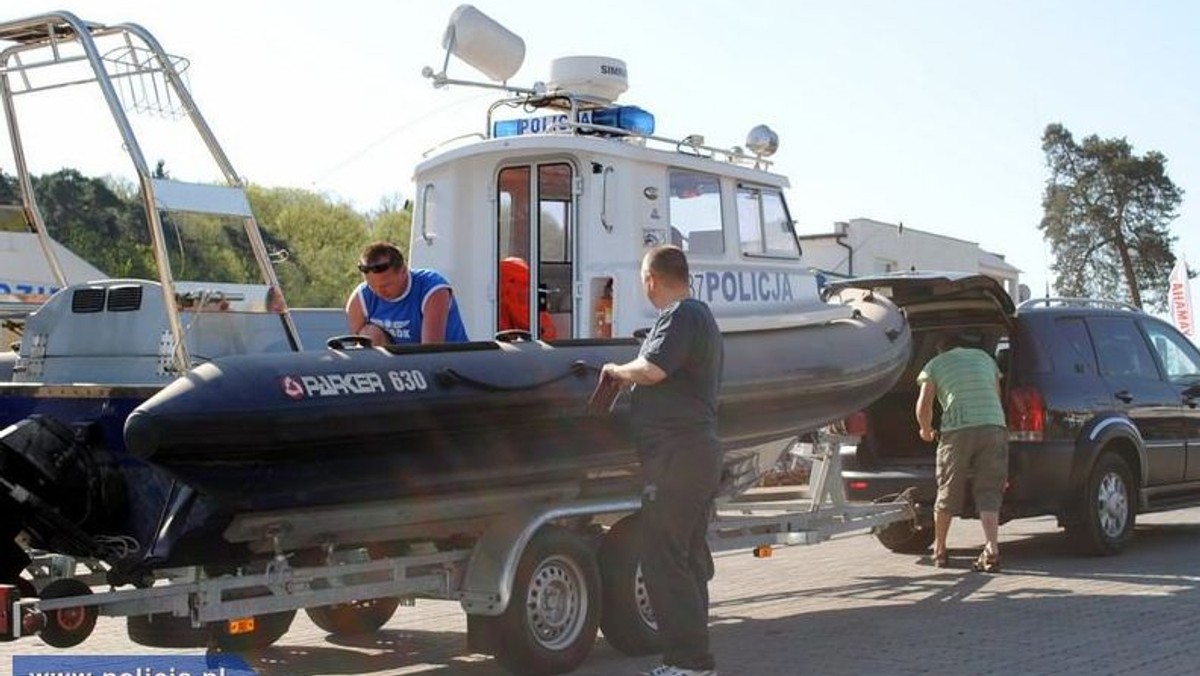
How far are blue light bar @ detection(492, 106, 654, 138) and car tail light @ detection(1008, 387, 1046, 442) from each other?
3180 mm

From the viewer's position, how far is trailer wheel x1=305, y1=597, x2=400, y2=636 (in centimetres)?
859

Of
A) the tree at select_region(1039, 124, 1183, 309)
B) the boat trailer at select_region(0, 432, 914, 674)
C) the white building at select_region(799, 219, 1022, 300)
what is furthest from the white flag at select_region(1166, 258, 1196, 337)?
the boat trailer at select_region(0, 432, 914, 674)

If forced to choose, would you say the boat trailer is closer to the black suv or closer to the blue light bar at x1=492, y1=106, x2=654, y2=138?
the black suv

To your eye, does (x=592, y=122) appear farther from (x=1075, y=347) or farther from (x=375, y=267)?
(x=1075, y=347)

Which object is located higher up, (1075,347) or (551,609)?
(1075,347)

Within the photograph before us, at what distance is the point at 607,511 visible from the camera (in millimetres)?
7578

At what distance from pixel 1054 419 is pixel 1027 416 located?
19 cm

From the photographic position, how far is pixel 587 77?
1087 centimetres

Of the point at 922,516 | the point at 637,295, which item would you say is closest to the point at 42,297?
the point at 637,295

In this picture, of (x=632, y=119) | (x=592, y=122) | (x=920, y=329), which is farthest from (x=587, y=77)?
(x=920, y=329)

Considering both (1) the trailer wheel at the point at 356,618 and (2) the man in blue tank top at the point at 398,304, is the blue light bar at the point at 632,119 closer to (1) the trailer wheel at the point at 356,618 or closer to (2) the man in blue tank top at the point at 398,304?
(2) the man in blue tank top at the point at 398,304

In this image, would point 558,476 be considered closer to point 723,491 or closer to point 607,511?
point 607,511

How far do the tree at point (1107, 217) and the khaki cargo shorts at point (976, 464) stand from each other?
2788cm

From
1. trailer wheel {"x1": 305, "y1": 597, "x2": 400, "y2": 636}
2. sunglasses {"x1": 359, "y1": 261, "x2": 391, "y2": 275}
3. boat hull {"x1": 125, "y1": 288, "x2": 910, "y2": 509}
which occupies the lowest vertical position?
trailer wheel {"x1": 305, "y1": 597, "x2": 400, "y2": 636}
